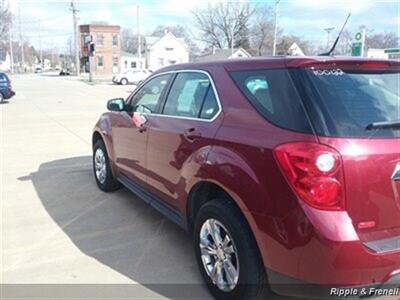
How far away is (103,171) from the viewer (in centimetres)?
592

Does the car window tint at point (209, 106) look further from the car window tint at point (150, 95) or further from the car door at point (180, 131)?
the car window tint at point (150, 95)

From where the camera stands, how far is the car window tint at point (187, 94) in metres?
3.55

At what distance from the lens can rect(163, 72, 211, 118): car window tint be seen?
3549 millimetres

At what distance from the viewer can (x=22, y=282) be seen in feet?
11.5

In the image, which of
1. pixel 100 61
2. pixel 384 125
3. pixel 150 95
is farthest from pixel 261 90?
pixel 100 61

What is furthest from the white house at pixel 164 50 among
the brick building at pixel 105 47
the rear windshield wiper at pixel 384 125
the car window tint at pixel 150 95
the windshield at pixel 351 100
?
the rear windshield wiper at pixel 384 125

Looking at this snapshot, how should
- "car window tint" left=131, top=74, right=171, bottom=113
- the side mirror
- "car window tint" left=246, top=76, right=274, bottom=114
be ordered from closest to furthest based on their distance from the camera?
"car window tint" left=246, top=76, right=274, bottom=114 < "car window tint" left=131, top=74, right=171, bottom=113 < the side mirror

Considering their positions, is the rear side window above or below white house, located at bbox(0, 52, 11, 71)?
above

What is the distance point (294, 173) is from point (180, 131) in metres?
1.38

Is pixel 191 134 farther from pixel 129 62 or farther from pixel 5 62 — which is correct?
pixel 5 62

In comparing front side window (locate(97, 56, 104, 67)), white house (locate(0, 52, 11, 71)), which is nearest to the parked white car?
front side window (locate(97, 56, 104, 67))

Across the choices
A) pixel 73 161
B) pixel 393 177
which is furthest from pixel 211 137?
pixel 73 161

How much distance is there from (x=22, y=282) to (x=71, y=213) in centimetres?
166

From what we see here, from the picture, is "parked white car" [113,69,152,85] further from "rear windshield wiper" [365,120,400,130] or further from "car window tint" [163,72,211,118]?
"rear windshield wiper" [365,120,400,130]
